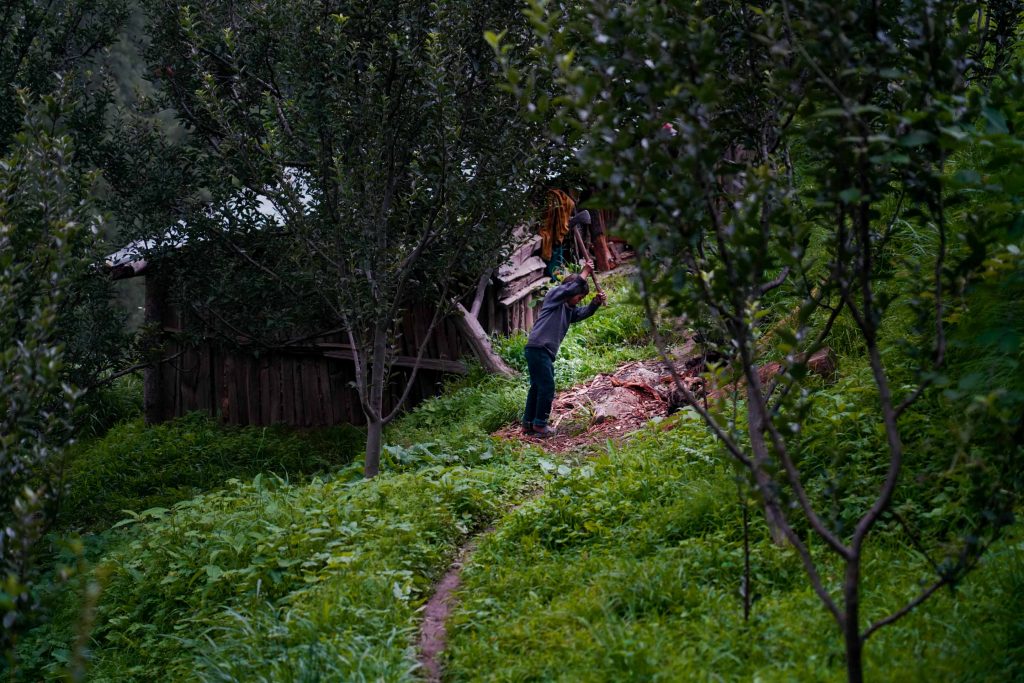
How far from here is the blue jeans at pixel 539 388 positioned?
350 inches

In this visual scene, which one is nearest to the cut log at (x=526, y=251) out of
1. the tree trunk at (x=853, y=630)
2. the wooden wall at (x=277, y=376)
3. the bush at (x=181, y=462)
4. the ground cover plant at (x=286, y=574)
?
the wooden wall at (x=277, y=376)

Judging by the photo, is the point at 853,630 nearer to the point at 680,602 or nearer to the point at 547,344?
the point at 680,602

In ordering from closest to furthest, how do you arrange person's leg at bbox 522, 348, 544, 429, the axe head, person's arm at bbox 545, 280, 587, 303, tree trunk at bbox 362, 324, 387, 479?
tree trunk at bbox 362, 324, 387, 479
person's leg at bbox 522, 348, 544, 429
person's arm at bbox 545, 280, 587, 303
the axe head

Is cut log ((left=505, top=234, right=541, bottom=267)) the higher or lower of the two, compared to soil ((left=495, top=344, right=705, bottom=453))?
higher

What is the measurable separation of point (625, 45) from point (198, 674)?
3.52 metres

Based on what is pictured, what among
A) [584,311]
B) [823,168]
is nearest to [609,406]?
[584,311]

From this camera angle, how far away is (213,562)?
18.0 ft

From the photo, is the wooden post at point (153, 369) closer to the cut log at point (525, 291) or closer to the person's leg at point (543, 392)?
the cut log at point (525, 291)

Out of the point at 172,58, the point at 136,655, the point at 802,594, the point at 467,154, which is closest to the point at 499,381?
the point at 467,154

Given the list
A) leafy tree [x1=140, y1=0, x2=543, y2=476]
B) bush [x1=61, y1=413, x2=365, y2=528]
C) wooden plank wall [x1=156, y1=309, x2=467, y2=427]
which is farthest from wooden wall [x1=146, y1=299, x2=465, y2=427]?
leafy tree [x1=140, y1=0, x2=543, y2=476]

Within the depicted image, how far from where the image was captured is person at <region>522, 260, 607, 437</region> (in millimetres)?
8891

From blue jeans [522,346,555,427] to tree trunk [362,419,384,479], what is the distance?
218cm

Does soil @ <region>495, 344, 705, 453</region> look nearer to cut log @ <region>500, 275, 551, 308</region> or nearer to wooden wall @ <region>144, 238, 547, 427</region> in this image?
wooden wall @ <region>144, 238, 547, 427</region>

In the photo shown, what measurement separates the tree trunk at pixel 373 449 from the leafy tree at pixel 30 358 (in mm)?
2407
